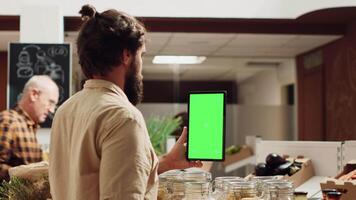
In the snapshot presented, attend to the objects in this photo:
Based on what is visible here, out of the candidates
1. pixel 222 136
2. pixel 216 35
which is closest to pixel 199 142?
pixel 222 136

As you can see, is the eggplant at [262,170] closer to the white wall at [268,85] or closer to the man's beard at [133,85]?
the man's beard at [133,85]

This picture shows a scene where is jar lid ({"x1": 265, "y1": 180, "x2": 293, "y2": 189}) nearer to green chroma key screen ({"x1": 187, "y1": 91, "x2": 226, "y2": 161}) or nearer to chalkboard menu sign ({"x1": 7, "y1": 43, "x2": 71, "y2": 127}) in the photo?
green chroma key screen ({"x1": 187, "y1": 91, "x2": 226, "y2": 161})

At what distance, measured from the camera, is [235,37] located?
6891 mm

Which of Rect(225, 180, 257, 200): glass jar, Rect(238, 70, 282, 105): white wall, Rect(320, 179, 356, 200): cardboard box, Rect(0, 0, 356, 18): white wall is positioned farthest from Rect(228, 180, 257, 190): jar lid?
Rect(238, 70, 282, 105): white wall

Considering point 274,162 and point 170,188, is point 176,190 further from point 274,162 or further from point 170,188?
point 274,162

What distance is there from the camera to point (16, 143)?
3205 millimetres

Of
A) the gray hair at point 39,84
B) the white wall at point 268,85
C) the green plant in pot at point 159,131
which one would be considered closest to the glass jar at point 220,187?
the gray hair at point 39,84

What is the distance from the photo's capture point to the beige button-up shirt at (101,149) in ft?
4.37

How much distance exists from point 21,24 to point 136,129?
4715 millimetres

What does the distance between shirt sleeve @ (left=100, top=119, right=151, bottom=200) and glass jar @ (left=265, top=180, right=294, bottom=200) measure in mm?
583

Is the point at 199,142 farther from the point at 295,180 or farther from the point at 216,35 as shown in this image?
the point at 216,35

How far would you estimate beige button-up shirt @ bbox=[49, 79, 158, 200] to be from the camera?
4.37 feet

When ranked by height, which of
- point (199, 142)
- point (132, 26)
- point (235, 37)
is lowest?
point (199, 142)

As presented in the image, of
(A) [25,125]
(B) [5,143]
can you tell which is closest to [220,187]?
(B) [5,143]
